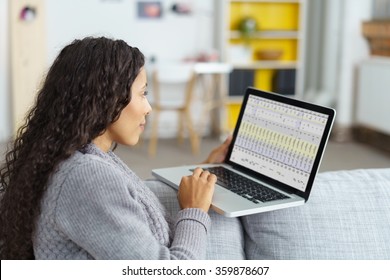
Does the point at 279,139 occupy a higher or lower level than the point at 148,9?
lower

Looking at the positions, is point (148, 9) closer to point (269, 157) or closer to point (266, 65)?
point (266, 65)

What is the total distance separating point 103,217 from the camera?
123 centimetres

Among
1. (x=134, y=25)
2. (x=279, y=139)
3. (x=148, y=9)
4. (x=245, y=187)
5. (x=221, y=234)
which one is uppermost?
(x=148, y=9)

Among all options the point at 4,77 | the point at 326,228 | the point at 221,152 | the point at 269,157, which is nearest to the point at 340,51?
the point at 4,77

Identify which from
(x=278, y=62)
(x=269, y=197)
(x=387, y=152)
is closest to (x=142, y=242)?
(x=269, y=197)

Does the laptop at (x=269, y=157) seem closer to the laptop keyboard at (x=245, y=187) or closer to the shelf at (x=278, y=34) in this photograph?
the laptop keyboard at (x=245, y=187)

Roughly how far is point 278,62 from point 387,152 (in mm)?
1503

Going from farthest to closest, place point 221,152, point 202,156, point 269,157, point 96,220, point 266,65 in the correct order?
point 266,65 < point 202,156 < point 221,152 < point 269,157 < point 96,220

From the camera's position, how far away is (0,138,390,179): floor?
5285mm

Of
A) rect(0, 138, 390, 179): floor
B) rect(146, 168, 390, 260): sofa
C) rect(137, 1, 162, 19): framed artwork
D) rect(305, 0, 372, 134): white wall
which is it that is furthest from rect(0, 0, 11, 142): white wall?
rect(146, 168, 390, 260): sofa

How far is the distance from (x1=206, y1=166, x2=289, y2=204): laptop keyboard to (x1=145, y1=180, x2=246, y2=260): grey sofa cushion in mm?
87

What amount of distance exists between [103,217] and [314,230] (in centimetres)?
64
